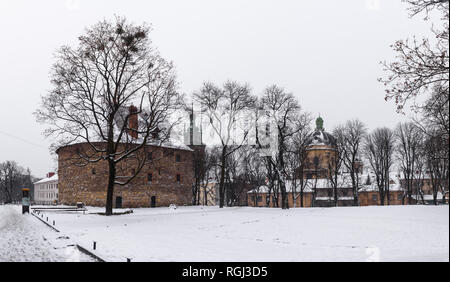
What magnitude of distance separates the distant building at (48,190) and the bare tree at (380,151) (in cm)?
7383

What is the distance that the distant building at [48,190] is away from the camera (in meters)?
103

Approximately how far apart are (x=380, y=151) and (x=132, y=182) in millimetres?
33438

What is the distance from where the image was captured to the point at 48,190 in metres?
110

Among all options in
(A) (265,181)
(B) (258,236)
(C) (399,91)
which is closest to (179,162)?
(A) (265,181)

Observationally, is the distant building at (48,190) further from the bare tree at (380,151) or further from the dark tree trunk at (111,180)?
the bare tree at (380,151)

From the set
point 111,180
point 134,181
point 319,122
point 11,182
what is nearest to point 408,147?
point 134,181

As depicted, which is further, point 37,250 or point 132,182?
point 132,182

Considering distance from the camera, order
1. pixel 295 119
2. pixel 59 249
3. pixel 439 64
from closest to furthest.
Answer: pixel 439 64 → pixel 59 249 → pixel 295 119

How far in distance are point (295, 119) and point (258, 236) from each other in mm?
22514

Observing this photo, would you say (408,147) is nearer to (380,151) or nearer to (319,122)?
(380,151)

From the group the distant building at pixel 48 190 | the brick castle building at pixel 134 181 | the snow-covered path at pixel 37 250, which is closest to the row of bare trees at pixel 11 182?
the distant building at pixel 48 190

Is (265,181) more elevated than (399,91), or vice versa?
(399,91)
